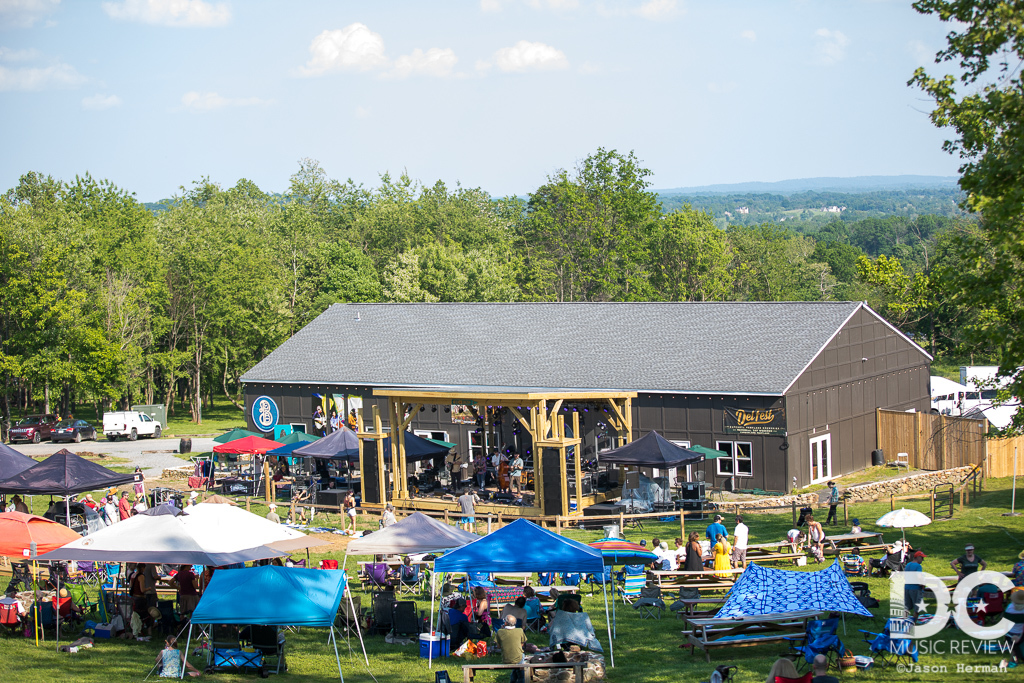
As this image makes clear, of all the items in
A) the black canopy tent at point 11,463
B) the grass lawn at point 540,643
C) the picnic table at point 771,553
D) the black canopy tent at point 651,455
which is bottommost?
the grass lawn at point 540,643

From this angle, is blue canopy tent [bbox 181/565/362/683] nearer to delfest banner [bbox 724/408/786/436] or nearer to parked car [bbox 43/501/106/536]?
parked car [bbox 43/501/106/536]

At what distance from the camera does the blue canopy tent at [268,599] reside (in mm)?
14273

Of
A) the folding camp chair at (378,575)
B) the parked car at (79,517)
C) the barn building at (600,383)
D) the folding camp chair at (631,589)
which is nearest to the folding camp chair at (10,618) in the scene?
the folding camp chair at (378,575)

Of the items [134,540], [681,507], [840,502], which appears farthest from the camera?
[840,502]

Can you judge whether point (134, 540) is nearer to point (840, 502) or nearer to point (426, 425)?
point (840, 502)

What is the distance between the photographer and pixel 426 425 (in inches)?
1603

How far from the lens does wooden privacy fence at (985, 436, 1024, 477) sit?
117 ft

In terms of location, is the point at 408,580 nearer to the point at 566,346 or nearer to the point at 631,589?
the point at 631,589

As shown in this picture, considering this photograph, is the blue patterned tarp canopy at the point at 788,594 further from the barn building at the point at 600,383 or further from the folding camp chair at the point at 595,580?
the barn building at the point at 600,383

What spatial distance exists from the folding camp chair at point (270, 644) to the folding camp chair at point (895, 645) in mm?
8635

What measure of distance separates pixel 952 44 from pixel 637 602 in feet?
38.7

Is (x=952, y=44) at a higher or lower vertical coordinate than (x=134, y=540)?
higher

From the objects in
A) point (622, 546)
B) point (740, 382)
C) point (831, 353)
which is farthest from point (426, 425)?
point (622, 546)

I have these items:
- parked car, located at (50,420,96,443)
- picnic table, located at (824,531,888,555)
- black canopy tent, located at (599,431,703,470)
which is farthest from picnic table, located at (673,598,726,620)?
parked car, located at (50,420,96,443)
